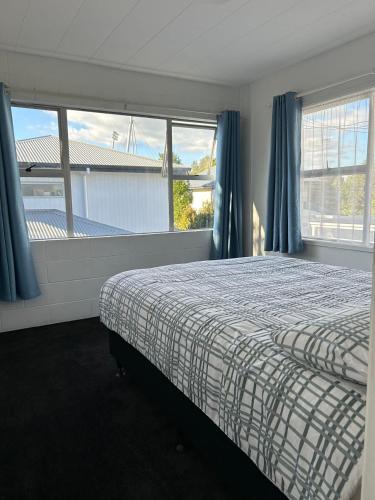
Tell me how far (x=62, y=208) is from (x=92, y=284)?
83cm

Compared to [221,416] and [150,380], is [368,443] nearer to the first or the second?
[221,416]

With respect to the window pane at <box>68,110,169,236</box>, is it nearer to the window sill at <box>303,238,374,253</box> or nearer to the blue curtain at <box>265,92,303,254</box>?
the blue curtain at <box>265,92,303,254</box>

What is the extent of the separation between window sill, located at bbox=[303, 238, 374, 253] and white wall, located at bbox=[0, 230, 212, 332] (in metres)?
1.44

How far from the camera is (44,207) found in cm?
330

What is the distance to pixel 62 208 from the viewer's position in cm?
339

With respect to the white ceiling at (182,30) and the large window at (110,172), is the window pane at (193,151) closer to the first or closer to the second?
the large window at (110,172)

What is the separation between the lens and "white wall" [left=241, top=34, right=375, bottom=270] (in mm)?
2906

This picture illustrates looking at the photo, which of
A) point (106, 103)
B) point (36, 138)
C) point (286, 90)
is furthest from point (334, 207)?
point (36, 138)

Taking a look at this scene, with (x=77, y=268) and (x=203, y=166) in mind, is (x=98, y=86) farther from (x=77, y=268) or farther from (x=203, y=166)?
(x=77, y=268)

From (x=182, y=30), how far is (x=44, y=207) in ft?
6.56

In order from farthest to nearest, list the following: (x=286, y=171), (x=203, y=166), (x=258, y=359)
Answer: (x=203, y=166) < (x=286, y=171) < (x=258, y=359)

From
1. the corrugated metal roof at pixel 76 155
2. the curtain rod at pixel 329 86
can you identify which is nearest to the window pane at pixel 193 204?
the corrugated metal roof at pixel 76 155

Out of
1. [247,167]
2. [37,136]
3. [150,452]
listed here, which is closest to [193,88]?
[247,167]

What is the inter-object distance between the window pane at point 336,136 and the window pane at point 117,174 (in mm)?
1562
